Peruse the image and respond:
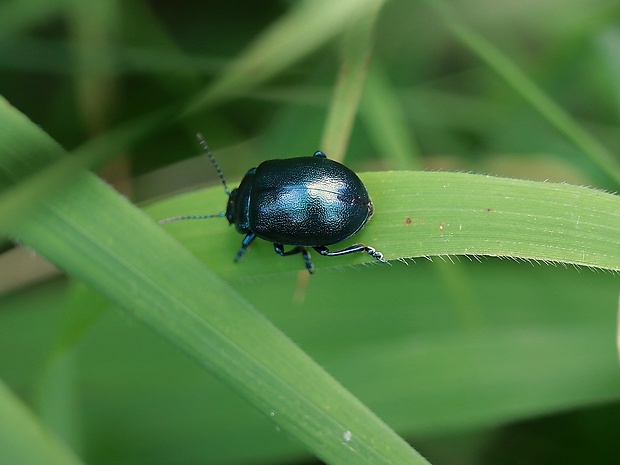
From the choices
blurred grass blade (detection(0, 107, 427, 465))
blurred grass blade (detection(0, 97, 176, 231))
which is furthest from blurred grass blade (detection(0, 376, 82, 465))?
blurred grass blade (detection(0, 97, 176, 231))

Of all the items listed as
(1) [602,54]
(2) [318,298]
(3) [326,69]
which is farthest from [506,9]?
(2) [318,298]

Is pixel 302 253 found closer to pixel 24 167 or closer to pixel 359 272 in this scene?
pixel 359 272

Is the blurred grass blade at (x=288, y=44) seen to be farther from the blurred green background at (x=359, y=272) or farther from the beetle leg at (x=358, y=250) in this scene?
the beetle leg at (x=358, y=250)

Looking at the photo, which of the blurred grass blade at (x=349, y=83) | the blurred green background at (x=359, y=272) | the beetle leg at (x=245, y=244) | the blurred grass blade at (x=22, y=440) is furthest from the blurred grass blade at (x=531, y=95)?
the blurred grass blade at (x=22, y=440)

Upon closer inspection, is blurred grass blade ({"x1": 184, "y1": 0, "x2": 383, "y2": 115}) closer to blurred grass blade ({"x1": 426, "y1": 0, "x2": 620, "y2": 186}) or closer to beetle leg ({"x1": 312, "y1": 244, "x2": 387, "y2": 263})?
blurred grass blade ({"x1": 426, "y1": 0, "x2": 620, "y2": 186})

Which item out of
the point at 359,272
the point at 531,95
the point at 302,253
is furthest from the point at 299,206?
the point at 531,95

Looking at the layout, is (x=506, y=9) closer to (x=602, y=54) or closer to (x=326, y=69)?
(x=602, y=54)
